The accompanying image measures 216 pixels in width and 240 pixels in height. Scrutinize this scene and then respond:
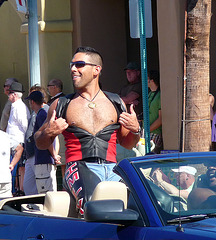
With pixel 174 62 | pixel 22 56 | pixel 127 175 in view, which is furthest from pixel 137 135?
pixel 22 56

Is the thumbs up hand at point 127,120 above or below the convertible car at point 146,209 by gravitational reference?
above

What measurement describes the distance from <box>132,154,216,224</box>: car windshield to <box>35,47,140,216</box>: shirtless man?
1328 millimetres

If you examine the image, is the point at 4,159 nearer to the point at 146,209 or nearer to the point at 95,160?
the point at 95,160

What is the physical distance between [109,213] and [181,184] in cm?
60

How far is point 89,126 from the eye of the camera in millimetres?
6199

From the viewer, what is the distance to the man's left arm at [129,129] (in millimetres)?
6168

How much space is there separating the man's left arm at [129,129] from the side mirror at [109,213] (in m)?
2.10

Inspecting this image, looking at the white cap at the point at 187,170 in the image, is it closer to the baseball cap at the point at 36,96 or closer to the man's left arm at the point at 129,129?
the man's left arm at the point at 129,129

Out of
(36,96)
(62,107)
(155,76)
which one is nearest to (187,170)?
(62,107)

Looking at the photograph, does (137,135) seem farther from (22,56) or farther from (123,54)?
(22,56)

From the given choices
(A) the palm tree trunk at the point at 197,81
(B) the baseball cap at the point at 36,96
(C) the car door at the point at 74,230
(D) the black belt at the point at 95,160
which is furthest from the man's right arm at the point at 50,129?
(B) the baseball cap at the point at 36,96

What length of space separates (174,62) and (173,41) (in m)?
0.33

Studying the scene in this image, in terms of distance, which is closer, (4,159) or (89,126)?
(89,126)

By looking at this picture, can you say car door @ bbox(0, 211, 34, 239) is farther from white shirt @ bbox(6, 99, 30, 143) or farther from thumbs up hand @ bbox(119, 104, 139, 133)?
white shirt @ bbox(6, 99, 30, 143)
